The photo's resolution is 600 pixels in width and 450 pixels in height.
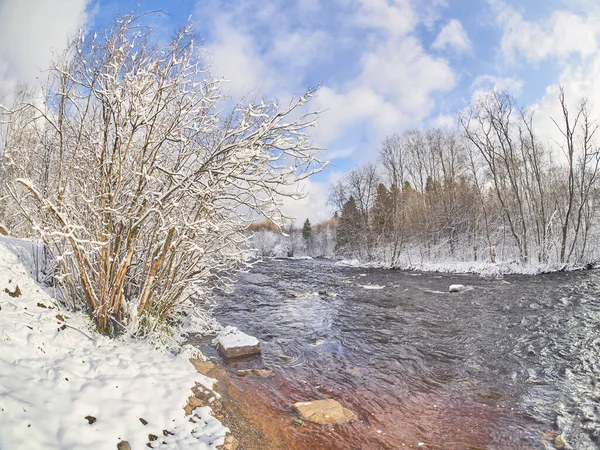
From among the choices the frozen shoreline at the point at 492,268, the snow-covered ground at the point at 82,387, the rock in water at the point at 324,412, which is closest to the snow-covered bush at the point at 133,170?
the snow-covered ground at the point at 82,387

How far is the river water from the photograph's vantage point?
449 cm

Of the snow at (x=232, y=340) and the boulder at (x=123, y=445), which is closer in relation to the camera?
the boulder at (x=123, y=445)

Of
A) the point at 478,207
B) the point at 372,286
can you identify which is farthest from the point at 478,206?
the point at 372,286

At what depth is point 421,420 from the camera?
4.81 metres

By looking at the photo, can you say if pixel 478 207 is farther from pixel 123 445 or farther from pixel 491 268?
pixel 123 445

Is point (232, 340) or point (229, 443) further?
point (232, 340)

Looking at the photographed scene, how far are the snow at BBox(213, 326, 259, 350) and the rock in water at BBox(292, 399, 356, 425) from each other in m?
2.31

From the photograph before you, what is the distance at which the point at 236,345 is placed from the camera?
272 inches

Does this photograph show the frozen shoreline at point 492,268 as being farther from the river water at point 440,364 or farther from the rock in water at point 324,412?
the rock in water at point 324,412

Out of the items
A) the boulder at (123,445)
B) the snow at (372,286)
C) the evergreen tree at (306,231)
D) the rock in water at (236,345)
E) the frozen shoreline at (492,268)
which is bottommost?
the rock in water at (236,345)

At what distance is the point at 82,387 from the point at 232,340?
12.6ft

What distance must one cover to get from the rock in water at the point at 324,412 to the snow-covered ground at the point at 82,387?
4.66ft

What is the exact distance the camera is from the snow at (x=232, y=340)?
6.93m

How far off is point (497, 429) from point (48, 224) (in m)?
7.37
